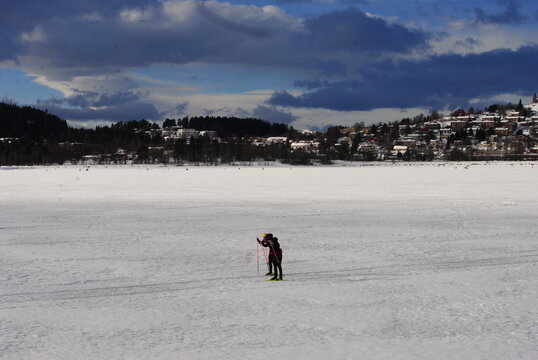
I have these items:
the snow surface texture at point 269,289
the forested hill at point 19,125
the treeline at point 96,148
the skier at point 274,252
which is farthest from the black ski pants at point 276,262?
the forested hill at point 19,125

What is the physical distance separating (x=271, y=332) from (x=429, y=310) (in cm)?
253

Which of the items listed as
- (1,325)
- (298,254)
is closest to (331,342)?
(1,325)

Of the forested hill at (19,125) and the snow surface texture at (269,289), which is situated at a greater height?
the forested hill at (19,125)

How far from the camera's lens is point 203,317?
309 inches

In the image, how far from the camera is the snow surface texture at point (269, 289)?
681 cm

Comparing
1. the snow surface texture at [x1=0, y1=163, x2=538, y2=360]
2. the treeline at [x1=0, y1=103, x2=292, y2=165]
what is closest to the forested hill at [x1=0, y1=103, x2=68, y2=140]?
the treeline at [x1=0, y1=103, x2=292, y2=165]

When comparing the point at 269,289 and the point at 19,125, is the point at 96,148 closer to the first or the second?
the point at 19,125

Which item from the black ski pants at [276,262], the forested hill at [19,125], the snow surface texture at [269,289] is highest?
the forested hill at [19,125]

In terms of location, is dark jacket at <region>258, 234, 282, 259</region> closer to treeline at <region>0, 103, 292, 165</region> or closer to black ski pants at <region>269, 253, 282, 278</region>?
black ski pants at <region>269, 253, 282, 278</region>

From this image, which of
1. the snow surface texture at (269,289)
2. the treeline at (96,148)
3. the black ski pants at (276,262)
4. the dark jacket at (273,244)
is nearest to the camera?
the snow surface texture at (269,289)

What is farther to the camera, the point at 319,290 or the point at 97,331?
the point at 319,290

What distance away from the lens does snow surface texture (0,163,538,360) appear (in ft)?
22.3

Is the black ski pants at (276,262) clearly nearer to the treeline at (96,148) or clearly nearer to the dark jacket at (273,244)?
the dark jacket at (273,244)

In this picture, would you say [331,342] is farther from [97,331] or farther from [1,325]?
[1,325]
